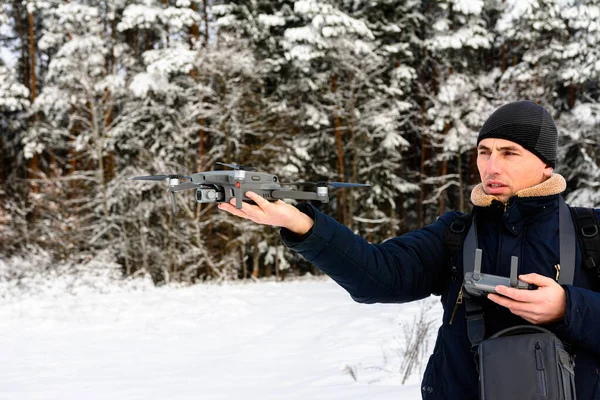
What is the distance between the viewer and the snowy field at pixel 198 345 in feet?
16.9

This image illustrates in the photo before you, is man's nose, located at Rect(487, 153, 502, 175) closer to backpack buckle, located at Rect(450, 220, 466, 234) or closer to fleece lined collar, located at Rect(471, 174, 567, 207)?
fleece lined collar, located at Rect(471, 174, 567, 207)

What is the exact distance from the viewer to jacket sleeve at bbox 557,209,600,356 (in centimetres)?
147

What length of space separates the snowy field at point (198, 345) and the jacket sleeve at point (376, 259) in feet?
9.31

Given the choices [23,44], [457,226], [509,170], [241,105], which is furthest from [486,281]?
[23,44]

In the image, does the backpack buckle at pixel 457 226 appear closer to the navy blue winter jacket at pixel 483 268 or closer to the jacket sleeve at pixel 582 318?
the navy blue winter jacket at pixel 483 268

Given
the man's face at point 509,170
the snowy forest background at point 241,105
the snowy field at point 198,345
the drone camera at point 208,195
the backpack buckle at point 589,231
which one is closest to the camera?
the drone camera at point 208,195

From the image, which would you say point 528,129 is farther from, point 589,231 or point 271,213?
point 271,213

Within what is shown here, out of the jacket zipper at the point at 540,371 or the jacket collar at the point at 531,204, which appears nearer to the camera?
the jacket zipper at the point at 540,371

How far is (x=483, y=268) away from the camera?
5.66ft

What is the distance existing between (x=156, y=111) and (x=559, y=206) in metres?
17.5

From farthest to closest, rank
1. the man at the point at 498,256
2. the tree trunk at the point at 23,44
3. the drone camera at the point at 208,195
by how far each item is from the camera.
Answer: the tree trunk at the point at 23,44 < the man at the point at 498,256 < the drone camera at the point at 208,195

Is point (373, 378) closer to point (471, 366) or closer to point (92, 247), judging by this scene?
point (471, 366)

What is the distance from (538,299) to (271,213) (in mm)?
792

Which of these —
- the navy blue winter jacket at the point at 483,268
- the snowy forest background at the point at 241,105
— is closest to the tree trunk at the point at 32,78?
the snowy forest background at the point at 241,105
